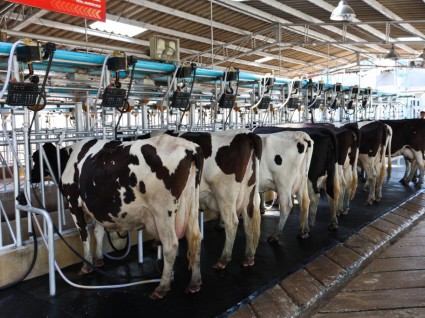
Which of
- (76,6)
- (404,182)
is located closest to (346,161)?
(404,182)

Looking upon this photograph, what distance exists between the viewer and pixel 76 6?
15.6ft

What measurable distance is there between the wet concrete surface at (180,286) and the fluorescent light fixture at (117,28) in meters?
7.36

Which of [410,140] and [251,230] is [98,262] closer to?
[251,230]

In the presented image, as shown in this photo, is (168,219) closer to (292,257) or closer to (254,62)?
(292,257)

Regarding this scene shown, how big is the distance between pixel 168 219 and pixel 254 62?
54.4 ft

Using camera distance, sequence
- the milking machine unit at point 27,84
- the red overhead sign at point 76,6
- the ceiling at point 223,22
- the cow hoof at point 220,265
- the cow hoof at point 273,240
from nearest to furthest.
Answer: the milking machine unit at point 27,84
the cow hoof at point 220,265
the red overhead sign at point 76,6
the cow hoof at point 273,240
the ceiling at point 223,22

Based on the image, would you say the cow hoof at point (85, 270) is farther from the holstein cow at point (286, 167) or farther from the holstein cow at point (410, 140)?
the holstein cow at point (410, 140)

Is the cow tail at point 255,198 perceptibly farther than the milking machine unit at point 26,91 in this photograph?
Yes

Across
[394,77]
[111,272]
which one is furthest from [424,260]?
[394,77]

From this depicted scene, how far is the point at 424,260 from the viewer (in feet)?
15.1

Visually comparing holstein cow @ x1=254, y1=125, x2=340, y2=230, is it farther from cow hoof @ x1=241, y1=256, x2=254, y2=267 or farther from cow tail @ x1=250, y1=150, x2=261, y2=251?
cow hoof @ x1=241, y1=256, x2=254, y2=267

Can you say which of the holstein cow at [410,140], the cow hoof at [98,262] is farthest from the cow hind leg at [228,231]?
the holstein cow at [410,140]

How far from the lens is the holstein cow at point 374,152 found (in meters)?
7.33

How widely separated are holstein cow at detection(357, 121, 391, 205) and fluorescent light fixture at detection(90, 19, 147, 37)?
22.2 ft
